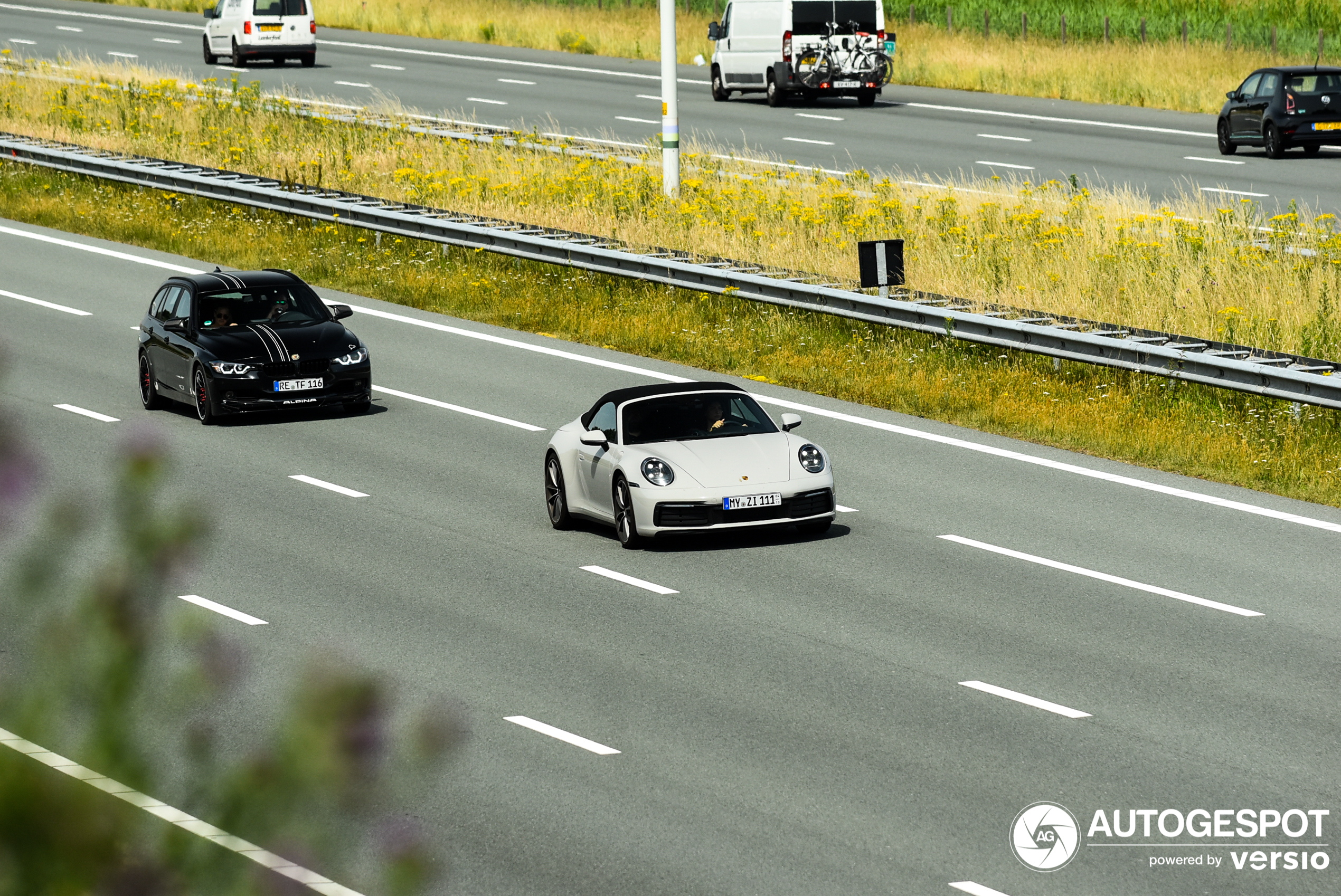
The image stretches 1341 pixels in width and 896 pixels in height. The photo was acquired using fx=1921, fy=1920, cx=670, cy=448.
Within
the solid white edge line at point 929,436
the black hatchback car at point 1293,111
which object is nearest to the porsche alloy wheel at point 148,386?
the solid white edge line at point 929,436

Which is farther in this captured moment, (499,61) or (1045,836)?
(499,61)

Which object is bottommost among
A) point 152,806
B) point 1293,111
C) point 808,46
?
point 1293,111

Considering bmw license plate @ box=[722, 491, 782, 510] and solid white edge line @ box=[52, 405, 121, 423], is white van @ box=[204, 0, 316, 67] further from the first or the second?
bmw license plate @ box=[722, 491, 782, 510]

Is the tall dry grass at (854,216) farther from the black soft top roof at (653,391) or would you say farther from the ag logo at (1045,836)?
the ag logo at (1045,836)

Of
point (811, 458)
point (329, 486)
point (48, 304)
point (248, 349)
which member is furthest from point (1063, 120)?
point (811, 458)

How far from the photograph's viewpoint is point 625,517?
561 inches

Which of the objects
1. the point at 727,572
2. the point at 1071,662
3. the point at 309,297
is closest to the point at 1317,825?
the point at 1071,662

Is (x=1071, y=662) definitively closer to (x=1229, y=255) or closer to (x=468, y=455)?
(x=468, y=455)

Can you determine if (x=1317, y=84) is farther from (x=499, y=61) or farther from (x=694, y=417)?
(x=694, y=417)

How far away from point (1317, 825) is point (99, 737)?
668 cm

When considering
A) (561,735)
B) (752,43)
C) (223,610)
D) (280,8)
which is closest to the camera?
(561,735)

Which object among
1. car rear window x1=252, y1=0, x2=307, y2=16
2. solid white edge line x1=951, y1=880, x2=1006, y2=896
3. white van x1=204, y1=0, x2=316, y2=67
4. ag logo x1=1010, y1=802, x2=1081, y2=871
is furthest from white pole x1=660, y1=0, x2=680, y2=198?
car rear window x1=252, y1=0, x2=307, y2=16

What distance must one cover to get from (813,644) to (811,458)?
3045 millimetres

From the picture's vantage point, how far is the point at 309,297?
2042cm
